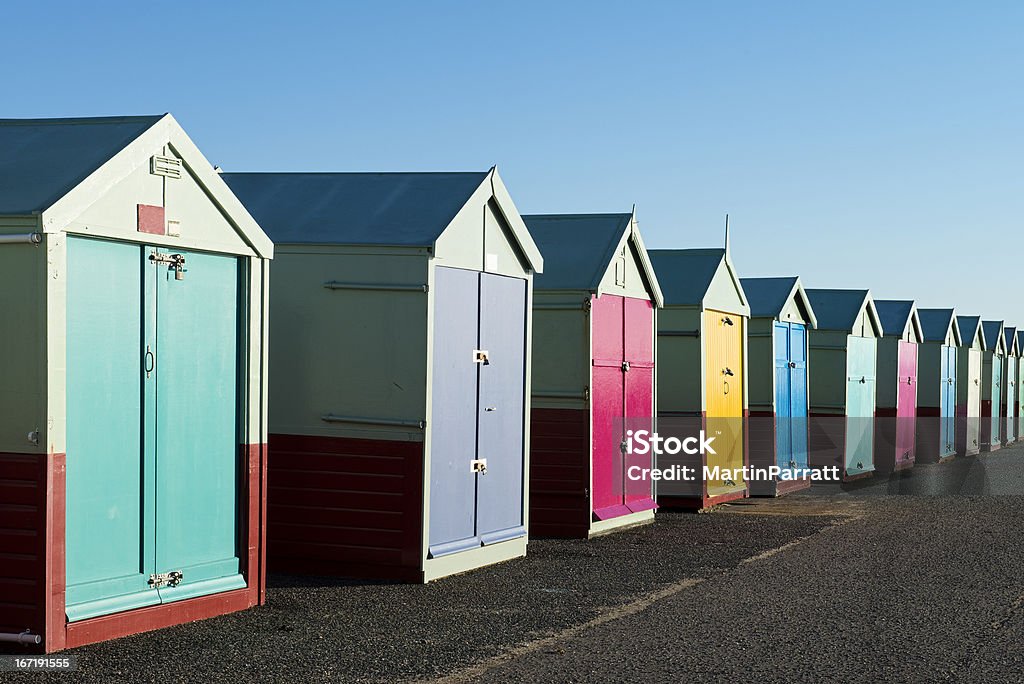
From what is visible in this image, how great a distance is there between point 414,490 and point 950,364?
2354 cm

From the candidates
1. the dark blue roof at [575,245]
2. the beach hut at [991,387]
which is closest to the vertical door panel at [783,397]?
the dark blue roof at [575,245]

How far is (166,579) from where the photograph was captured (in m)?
8.59

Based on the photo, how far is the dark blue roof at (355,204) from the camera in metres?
11.1

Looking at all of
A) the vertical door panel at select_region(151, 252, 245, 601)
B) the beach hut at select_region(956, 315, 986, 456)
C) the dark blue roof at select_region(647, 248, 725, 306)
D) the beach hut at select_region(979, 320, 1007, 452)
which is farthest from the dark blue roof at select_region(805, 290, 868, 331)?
the vertical door panel at select_region(151, 252, 245, 601)

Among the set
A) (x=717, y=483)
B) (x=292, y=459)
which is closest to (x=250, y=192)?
(x=292, y=459)

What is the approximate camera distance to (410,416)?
10.9 m

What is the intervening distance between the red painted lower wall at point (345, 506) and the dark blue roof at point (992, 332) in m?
30.4

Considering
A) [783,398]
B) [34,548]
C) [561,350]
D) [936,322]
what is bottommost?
[34,548]

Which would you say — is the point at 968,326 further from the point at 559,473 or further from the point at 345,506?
the point at 345,506

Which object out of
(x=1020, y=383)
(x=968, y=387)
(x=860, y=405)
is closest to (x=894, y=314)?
(x=860, y=405)

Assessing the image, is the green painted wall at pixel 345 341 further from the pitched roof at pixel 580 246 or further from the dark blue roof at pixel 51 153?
the pitched roof at pixel 580 246

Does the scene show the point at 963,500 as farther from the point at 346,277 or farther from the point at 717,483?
the point at 346,277

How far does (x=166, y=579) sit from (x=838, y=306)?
59.5 ft

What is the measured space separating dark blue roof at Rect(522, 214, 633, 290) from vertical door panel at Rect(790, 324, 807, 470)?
696 centimetres
